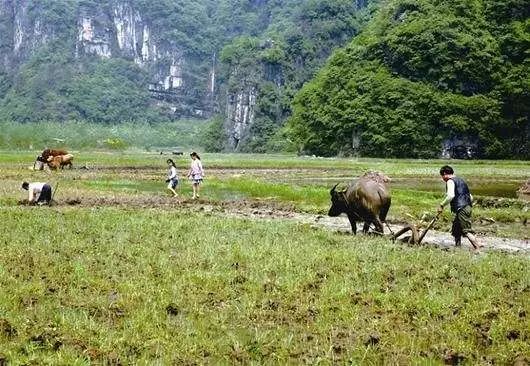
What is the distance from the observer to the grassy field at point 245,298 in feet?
21.9

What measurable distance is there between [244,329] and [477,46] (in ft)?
261

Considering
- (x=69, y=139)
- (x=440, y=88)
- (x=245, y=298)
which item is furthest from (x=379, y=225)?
(x=69, y=139)

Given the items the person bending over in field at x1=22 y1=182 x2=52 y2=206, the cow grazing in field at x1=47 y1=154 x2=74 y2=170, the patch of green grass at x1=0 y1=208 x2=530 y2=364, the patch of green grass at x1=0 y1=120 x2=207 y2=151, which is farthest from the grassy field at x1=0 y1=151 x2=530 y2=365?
the patch of green grass at x1=0 y1=120 x2=207 y2=151

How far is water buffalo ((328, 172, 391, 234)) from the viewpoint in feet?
48.2

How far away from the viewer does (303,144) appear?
9556 cm

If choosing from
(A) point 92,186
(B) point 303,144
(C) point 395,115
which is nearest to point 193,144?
(B) point 303,144

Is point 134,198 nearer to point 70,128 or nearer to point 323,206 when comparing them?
point 323,206

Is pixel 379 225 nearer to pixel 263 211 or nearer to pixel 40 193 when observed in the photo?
pixel 263 211

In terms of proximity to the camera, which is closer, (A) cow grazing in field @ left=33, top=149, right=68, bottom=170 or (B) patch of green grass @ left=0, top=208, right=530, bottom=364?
(B) patch of green grass @ left=0, top=208, right=530, bottom=364

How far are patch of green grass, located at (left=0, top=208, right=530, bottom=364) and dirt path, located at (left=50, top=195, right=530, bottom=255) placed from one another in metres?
2.39

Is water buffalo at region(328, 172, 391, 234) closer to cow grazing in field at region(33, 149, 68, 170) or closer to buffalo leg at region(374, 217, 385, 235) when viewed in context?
buffalo leg at region(374, 217, 385, 235)

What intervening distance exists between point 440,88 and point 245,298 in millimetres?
77235

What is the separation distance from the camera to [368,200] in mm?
14742

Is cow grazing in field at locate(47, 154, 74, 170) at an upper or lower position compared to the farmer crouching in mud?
lower
